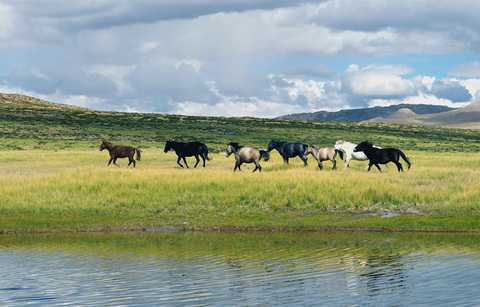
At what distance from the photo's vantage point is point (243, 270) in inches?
851

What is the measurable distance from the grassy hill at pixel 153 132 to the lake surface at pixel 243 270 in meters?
57.2

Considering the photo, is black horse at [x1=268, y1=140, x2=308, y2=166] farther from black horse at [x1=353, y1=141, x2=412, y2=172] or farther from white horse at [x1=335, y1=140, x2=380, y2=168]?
black horse at [x1=353, y1=141, x2=412, y2=172]

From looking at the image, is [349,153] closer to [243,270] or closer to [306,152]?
[306,152]

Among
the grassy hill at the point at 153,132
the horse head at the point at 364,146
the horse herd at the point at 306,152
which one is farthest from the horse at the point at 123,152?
the grassy hill at the point at 153,132

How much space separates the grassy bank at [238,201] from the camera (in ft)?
108

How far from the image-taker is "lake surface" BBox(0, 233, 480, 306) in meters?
17.7

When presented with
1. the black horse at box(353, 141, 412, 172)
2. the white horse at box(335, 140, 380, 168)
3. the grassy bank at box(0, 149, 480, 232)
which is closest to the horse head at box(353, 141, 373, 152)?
the black horse at box(353, 141, 412, 172)

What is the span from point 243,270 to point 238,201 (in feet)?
48.7

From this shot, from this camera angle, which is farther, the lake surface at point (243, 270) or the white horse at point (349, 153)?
the white horse at point (349, 153)

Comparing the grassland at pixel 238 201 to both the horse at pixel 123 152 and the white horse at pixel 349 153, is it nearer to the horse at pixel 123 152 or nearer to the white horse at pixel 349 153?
the white horse at pixel 349 153

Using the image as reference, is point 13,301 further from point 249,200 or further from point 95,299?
point 249,200

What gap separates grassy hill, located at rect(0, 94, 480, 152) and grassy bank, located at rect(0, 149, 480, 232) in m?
45.0

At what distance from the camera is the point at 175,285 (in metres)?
19.3

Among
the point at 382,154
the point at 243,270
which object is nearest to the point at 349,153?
the point at 382,154
